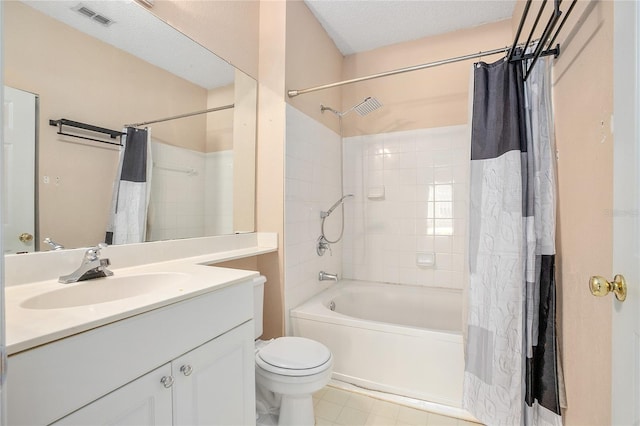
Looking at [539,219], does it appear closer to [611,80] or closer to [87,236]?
[611,80]

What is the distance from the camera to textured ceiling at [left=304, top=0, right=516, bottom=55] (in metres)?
2.05

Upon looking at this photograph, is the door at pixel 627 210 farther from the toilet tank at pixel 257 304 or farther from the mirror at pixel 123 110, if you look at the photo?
the mirror at pixel 123 110

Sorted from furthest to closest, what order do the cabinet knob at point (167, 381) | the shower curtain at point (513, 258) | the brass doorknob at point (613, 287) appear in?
1. the shower curtain at point (513, 258)
2. the cabinet knob at point (167, 381)
3. the brass doorknob at point (613, 287)

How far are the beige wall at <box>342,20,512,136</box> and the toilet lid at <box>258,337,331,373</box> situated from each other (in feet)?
6.28

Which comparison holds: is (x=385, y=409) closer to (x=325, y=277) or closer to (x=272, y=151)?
(x=325, y=277)

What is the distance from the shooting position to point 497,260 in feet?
4.63

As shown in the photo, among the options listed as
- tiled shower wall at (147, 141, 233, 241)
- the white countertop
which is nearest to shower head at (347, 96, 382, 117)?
tiled shower wall at (147, 141, 233, 241)

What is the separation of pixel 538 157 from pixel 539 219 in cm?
29

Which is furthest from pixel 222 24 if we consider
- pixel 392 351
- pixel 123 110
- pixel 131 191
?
pixel 392 351

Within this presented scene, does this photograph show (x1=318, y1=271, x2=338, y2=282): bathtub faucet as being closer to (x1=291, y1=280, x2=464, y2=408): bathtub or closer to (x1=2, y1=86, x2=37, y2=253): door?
(x1=291, y1=280, x2=464, y2=408): bathtub

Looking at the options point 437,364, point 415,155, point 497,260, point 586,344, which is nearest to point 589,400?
point 586,344

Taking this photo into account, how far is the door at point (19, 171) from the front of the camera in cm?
92

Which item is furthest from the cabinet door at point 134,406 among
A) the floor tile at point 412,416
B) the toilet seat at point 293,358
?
the floor tile at point 412,416

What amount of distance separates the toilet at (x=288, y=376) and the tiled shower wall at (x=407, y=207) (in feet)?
4.13
